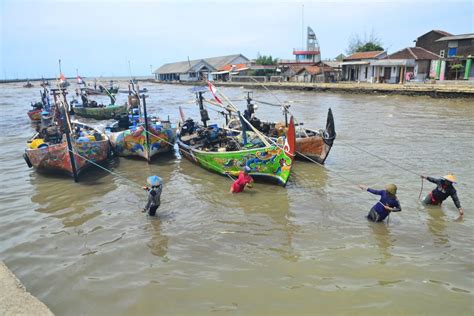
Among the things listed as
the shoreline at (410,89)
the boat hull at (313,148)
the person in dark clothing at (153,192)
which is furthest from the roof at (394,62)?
the person in dark clothing at (153,192)

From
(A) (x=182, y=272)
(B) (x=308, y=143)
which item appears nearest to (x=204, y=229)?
(A) (x=182, y=272)

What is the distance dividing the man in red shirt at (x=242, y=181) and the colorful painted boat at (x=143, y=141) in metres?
5.67

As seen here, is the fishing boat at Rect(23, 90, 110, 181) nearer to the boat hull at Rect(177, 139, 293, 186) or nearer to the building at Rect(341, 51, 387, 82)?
the boat hull at Rect(177, 139, 293, 186)

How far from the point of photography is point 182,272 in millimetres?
6949

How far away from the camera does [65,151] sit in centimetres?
1259

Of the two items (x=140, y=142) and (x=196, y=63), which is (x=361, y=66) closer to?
(x=196, y=63)

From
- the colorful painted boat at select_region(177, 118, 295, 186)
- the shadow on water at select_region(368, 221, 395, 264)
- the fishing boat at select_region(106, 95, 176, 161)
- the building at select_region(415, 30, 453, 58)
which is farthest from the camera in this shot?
the building at select_region(415, 30, 453, 58)

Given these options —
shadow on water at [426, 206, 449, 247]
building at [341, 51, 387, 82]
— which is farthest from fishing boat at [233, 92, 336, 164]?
building at [341, 51, 387, 82]

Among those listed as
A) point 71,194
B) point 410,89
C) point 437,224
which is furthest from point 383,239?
point 410,89

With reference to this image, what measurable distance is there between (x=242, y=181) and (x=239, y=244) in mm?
3265

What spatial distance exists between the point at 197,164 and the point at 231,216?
534cm

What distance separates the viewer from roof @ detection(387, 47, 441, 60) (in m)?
44.0

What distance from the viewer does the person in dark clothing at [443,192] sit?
889 centimetres

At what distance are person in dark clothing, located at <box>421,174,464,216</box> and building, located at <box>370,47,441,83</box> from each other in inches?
1551
